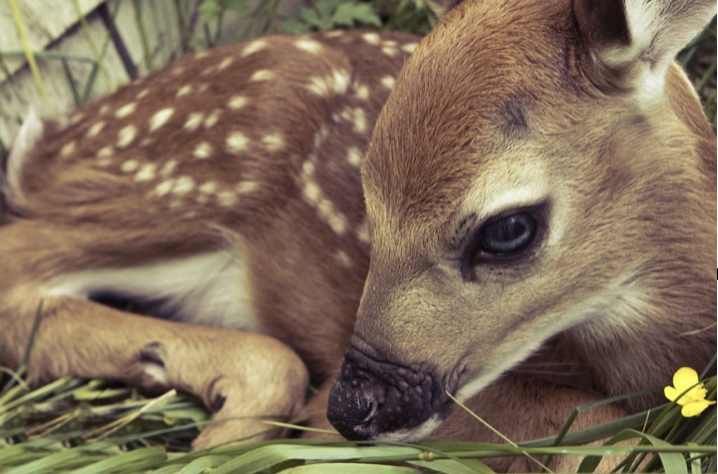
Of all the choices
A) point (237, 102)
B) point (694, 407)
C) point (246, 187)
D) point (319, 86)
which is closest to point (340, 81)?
point (319, 86)

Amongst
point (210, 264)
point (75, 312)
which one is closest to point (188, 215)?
point (210, 264)

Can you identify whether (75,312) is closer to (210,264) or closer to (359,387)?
(210,264)

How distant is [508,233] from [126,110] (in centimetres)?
161

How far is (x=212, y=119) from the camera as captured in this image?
9.57 feet

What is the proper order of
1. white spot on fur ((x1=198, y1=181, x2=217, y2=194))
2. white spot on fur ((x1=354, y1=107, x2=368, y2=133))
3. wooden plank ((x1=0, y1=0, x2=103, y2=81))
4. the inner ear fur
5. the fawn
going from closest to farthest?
the inner ear fur < the fawn < white spot on fur ((x1=354, y1=107, x2=368, y2=133)) < white spot on fur ((x1=198, y1=181, x2=217, y2=194)) < wooden plank ((x1=0, y1=0, x2=103, y2=81))

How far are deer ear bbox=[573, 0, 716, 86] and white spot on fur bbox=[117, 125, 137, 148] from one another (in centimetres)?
160

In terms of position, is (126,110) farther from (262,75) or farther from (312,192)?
(312,192)

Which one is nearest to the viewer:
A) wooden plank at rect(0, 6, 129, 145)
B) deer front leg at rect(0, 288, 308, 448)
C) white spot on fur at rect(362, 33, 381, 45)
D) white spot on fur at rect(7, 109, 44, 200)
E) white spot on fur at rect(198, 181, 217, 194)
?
deer front leg at rect(0, 288, 308, 448)

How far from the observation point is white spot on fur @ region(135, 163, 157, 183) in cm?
295

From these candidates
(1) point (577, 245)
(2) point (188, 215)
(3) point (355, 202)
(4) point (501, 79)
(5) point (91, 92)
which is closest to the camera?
(4) point (501, 79)

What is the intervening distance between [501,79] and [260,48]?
4.31 ft

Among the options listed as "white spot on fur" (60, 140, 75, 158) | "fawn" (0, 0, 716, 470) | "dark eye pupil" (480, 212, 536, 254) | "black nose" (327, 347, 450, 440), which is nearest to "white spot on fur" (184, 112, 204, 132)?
"fawn" (0, 0, 716, 470)

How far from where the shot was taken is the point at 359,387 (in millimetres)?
1983

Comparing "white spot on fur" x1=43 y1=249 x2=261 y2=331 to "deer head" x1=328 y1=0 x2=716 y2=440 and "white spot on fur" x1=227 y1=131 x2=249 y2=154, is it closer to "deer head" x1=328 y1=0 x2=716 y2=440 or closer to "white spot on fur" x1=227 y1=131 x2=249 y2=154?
"white spot on fur" x1=227 y1=131 x2=249 y2=154
